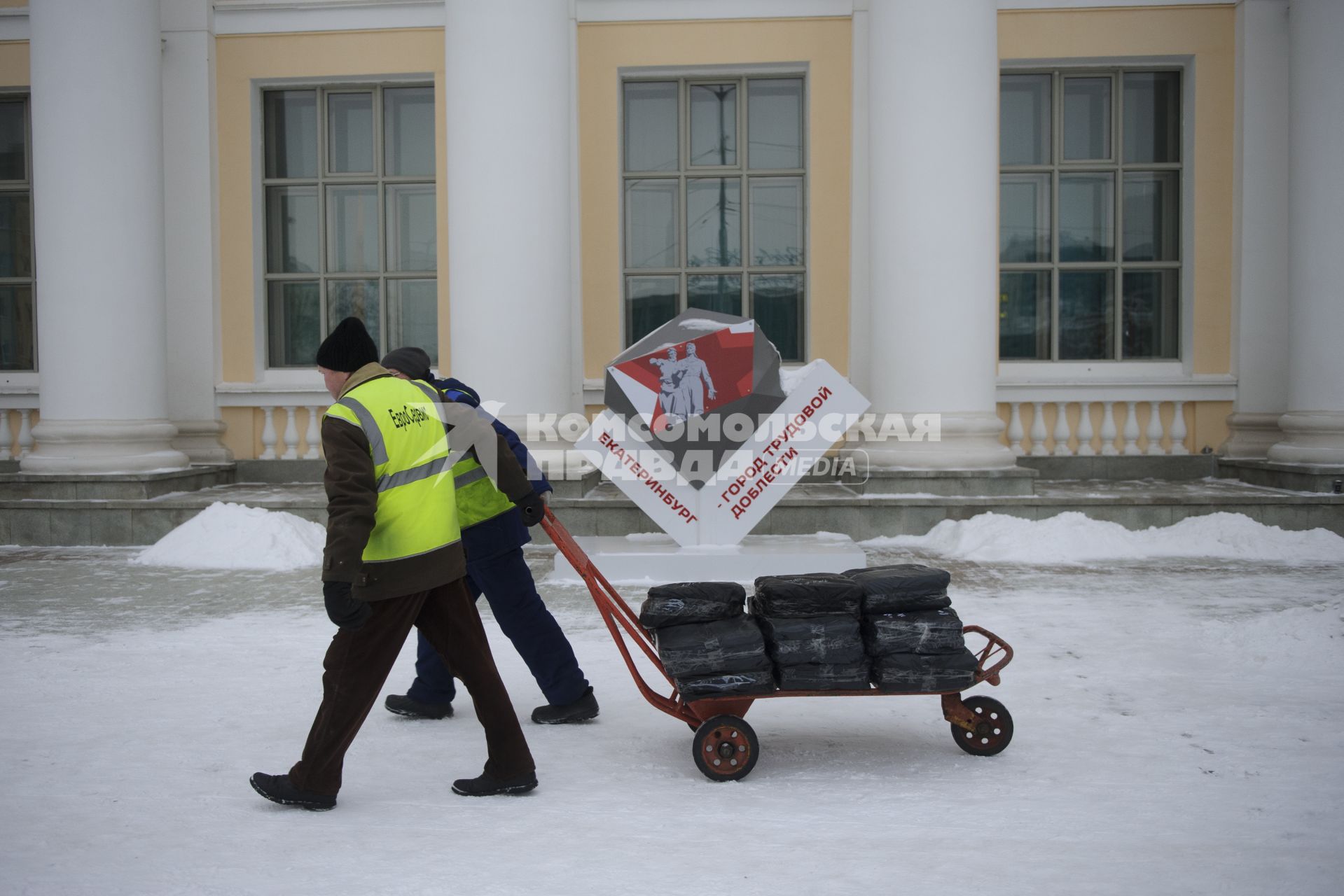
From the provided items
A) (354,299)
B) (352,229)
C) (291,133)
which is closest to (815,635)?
(354,299)

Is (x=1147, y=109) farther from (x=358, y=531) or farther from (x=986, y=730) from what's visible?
(x=358, y=531)

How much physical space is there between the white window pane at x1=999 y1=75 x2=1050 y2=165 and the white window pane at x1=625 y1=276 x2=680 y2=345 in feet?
13.7

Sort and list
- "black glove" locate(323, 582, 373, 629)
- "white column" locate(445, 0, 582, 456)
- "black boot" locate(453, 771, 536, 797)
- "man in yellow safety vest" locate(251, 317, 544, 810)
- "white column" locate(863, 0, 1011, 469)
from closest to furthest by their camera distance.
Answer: "black glove" locate(323, 582, 373, 629)
"man in yellow safety vest" locate(251, 317, 544, 810)
"black boot" locate(453, 771, 536, 797)
"white column" locate(445, 0, 582, 456)
"white column" locate(863, 0, 1011, 469)

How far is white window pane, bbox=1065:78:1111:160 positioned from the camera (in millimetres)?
13383

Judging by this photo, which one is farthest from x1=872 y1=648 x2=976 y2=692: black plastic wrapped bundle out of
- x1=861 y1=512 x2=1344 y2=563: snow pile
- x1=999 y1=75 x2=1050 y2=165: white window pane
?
x1=999 y1=75 x2=1050 y2=165: white window pane

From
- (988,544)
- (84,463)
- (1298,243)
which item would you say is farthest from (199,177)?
(1298,243)

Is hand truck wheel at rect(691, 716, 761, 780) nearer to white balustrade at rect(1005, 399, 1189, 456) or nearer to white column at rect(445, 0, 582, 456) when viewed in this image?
white column at rect(445, 0, 582, 456)

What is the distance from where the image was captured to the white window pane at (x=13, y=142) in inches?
543

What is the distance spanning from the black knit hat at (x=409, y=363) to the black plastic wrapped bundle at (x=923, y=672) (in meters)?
2.47

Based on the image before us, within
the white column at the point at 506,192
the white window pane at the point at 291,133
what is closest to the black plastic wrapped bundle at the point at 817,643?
the white column at the point at 506,192

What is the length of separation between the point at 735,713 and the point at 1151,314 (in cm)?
1063

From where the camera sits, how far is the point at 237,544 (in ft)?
32.7

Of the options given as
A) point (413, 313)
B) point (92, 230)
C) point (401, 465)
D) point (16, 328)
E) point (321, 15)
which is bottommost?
point (401, 465)

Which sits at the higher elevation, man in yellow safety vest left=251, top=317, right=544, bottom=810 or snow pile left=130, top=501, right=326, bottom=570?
man in yellow safety vest left=251, top=317, right=544, bottom=810
